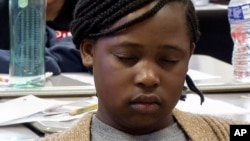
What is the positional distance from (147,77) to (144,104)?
0.04 meters

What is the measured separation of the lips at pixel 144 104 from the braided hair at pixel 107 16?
10cm

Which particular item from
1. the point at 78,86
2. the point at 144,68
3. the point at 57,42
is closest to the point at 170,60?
the point at 144,68

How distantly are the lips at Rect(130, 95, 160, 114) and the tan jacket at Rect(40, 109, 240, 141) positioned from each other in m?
0.11

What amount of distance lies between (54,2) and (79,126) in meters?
0.87

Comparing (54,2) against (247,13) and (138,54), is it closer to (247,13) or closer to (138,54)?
(247,13)

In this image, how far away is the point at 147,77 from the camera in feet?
2.33

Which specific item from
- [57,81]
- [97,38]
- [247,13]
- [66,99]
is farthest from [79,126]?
[247,13]

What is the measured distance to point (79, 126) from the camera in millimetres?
801

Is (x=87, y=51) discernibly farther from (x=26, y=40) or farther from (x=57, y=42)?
(x=57, y=42)

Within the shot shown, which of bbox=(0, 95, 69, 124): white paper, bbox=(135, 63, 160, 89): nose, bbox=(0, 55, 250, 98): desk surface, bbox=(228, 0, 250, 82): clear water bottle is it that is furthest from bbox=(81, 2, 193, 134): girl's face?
bbox=(228, 0, 250, 82): clear water bottle

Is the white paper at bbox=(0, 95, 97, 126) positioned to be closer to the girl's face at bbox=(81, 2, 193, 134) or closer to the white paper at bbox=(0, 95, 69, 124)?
the white paper at bbox=(0, 95, 69, 124)

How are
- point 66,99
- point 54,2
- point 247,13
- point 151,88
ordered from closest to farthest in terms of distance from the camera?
point 151,88 → point 66,99 → point 247,13 → point 54,2

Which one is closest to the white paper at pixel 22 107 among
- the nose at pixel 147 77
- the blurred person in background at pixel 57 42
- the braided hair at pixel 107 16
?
the blurred person in background at pixel 57 42

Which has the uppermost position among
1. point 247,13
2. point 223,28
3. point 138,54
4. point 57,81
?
point 138,54
